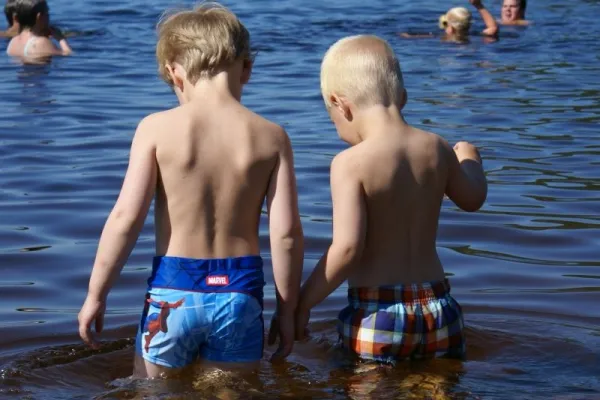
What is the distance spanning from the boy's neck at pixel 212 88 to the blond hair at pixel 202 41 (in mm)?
20

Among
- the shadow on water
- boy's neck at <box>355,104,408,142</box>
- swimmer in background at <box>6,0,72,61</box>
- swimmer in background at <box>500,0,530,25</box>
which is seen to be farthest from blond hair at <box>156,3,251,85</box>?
swimmer in background at <box>500,0,530,25</box>

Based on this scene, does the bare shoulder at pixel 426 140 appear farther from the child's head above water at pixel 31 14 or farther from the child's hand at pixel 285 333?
the child's head above water at pixel 31 14

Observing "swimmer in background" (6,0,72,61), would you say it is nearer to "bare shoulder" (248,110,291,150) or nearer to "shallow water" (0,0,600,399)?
"shallow water" (0,0,600,399)

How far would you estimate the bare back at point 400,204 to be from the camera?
4.29 meters

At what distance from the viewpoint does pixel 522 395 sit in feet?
14.9

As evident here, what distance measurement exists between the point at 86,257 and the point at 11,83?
23.1ft

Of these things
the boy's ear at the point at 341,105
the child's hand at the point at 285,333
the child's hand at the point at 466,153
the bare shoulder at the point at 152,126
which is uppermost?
the boy's ear at the point at 341,105

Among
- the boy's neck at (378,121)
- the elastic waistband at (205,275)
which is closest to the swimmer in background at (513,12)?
the boy's neck at (378,121)

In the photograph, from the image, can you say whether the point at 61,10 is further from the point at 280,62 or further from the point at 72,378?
the point at 72,378

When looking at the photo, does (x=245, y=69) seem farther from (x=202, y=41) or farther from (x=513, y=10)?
(x=513, y=10)

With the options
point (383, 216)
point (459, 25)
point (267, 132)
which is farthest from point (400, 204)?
point (459, 25)

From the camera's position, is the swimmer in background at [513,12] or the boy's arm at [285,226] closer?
the boy's arm at [285,226]

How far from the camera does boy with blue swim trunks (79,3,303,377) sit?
13.9 feet

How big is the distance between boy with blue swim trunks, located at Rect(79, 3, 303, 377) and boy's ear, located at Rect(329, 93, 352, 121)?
27 centimetres
